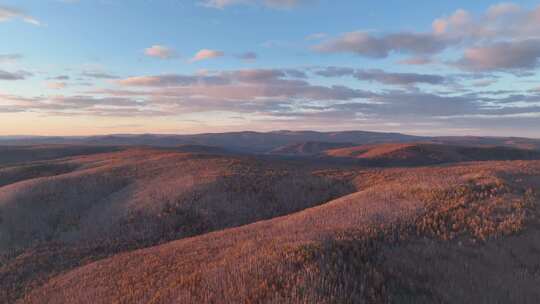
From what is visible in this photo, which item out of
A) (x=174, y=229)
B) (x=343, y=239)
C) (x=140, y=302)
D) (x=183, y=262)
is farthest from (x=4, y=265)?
(x=343, y=239)

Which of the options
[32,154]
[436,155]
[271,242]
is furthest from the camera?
[32,154]

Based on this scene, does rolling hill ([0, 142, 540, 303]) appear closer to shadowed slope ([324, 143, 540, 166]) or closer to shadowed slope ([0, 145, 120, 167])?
shadowed slope ([324, 143, 540, 166])

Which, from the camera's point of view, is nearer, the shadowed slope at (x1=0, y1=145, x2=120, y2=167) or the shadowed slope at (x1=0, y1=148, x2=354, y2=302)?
the shadowed slope at (x1=0, y1=148, x2=354, y2=302)

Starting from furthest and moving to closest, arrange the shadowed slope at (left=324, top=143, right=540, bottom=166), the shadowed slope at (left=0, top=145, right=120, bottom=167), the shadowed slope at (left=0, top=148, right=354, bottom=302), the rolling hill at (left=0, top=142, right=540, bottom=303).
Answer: the shadowed slope at (left=324, top=143, right=540, bottom=166) < the shadowed slope at (left=0, top=145, right=120, bottom=167) < the shadowed slope at (left=0, top=148, right=354, bottom=302) < the rolling hill at (left=0, top=142, right=540, bottom=303)

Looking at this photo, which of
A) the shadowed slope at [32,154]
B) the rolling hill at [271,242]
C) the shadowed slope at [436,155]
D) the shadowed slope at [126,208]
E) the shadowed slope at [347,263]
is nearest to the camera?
the shadowed slope at [347,263]

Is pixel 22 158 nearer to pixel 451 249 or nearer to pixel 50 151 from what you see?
pixel 50 151

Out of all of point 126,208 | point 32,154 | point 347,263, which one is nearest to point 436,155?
point 126,208

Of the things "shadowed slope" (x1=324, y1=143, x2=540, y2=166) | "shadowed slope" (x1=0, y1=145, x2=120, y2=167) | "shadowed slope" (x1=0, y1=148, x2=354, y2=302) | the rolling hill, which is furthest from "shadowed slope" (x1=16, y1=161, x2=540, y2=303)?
"shadowed slope" (x1=0, y1=145, x2=120, y2=167)

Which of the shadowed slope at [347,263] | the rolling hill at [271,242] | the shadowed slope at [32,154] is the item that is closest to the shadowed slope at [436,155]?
the rolling hill at [271,242]

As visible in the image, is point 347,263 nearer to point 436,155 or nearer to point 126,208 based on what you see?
point 126,208

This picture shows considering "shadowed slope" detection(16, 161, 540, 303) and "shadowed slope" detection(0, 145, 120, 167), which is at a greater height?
"shadowed slope" detection(16, 161, 540, 303)

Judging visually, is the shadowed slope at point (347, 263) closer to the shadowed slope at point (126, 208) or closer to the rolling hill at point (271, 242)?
the rolling hill at point (271, 242)
